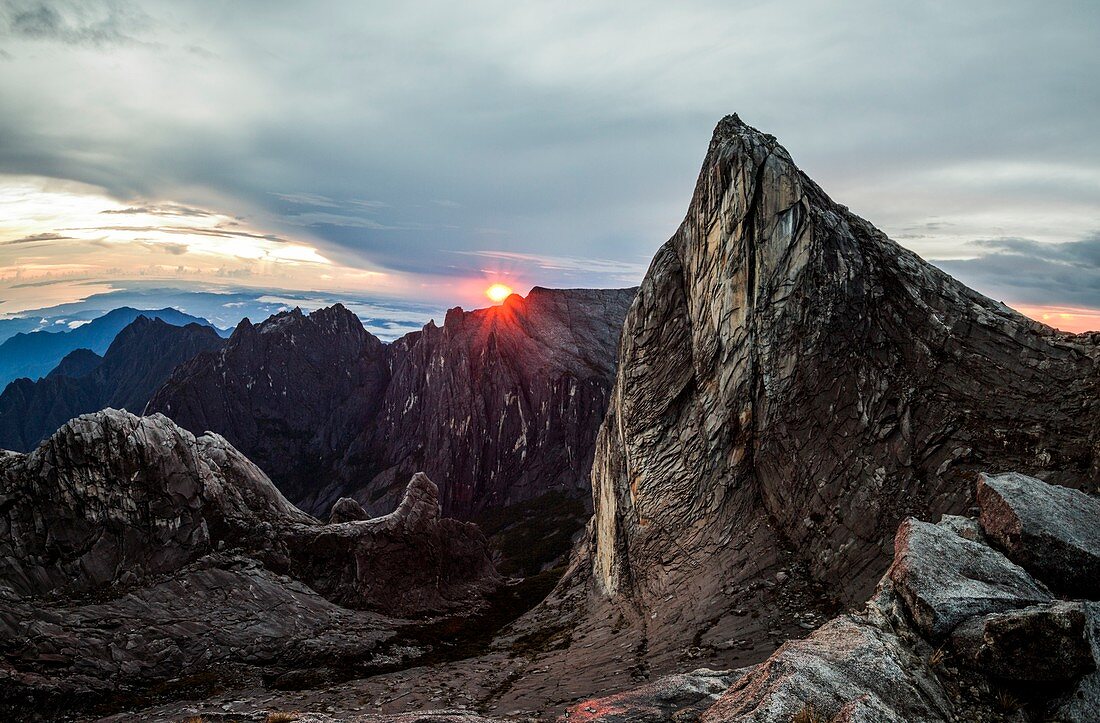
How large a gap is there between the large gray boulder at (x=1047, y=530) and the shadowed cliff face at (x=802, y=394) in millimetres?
15317

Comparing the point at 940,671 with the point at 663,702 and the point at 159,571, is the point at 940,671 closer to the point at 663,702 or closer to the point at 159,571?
the point at 663,702

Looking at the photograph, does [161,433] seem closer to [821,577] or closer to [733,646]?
[733,646]

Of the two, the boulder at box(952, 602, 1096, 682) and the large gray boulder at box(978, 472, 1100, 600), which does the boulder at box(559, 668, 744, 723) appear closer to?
the boulder at box(952, 602, 1096, 682)

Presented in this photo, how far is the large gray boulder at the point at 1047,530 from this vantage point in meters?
18.1

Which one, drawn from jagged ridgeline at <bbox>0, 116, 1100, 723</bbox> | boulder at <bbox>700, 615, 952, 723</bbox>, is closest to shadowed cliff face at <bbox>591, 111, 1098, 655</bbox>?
jagged ridgeline at <bbox>0, 116, 1100, 723</bbox>

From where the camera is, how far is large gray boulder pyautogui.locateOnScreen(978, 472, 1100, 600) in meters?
18.1

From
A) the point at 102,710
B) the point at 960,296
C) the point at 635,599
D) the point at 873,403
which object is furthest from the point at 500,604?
the point at 960,296

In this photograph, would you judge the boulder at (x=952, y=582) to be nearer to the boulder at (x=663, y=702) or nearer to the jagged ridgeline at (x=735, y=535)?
the jagged ridgeline at (x=735, y=535)

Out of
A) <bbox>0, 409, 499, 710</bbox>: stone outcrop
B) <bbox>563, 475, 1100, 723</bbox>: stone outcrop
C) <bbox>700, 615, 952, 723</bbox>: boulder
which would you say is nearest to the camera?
<bbox>700, 615, 952, 723</bbox>: boulder

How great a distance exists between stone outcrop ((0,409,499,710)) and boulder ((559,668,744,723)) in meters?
56.2

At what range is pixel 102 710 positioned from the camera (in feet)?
157

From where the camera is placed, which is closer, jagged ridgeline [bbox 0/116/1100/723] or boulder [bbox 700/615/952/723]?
boulder [bbox 700/615/952/723]

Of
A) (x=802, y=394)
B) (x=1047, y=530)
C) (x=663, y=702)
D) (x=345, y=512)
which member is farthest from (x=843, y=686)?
(x=345, y=512)

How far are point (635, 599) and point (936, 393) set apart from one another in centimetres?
3608
